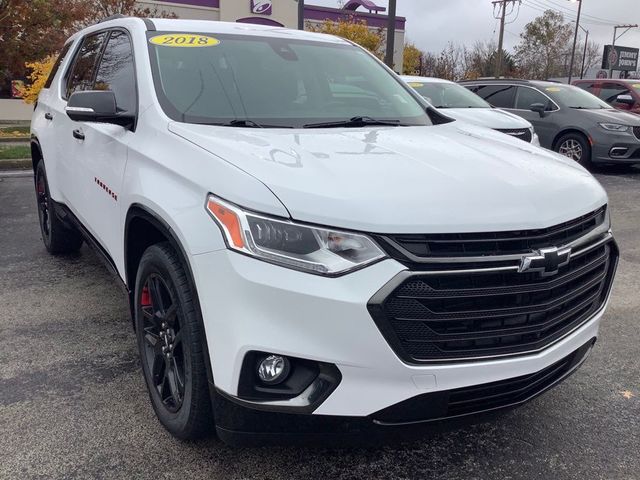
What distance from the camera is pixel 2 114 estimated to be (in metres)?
18.9

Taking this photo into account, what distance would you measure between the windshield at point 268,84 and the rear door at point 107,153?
0.25 metres

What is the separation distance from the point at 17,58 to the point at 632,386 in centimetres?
1212

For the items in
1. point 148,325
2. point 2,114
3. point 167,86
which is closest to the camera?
point 148,325

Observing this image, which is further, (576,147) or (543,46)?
(543,46)

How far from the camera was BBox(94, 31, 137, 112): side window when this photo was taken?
125 inches

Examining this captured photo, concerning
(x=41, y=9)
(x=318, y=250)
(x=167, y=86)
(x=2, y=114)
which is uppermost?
(x=41, y=9)

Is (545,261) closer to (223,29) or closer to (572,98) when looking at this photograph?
(223,29)

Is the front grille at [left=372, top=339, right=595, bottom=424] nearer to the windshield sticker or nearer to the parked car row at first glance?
the windshield sticker

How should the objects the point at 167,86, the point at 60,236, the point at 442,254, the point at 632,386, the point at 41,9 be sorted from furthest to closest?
the point at 41,9 < the point at 60,236 < the point at 632,386 < the point at 167,86 < the point at 442,254

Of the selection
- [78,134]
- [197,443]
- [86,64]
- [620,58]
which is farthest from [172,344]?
[620,58]

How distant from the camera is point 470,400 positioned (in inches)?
81.0

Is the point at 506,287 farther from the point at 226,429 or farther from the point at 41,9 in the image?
the point at 41,9

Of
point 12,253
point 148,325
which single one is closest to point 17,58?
point 12,253

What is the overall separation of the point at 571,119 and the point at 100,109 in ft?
31.5
